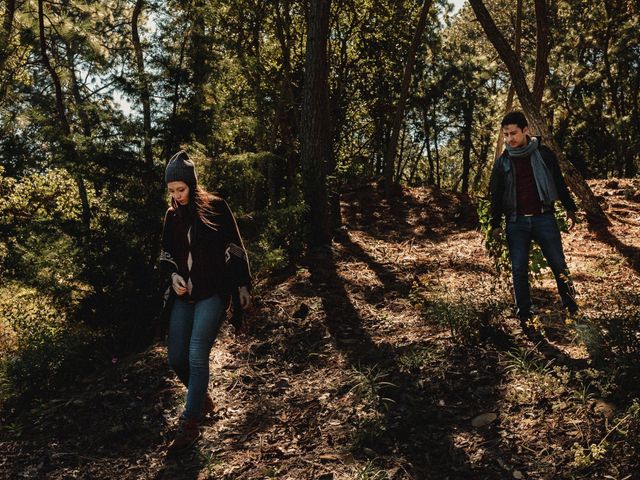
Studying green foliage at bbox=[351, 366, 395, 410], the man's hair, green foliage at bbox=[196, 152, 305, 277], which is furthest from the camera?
green foliage at bbox=[196, 152, 305, 277]

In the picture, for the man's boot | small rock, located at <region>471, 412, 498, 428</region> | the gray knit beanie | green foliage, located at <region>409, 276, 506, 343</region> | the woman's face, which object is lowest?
the man's boot

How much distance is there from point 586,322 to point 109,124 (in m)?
5.07

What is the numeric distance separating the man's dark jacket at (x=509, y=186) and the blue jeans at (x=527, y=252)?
0.34 feet

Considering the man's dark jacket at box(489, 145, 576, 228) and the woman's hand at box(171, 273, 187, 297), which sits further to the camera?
the man's dark jacket at box(489, 145, 576, 228)

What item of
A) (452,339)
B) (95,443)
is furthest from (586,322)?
(95,443)

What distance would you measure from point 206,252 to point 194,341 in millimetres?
648

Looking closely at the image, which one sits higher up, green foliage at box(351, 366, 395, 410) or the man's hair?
the man's hair

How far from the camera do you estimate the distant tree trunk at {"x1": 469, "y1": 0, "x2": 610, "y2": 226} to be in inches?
334

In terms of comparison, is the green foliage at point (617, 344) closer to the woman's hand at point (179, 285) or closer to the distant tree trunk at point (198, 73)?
the woman's hand at point (179, 285)

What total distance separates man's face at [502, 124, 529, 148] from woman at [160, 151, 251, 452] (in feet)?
7.99

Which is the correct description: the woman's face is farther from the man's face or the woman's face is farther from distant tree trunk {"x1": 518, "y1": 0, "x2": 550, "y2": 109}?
distant tree trunk {"x1": 518, "y1": 0, "x2": 550, "y2": 109}

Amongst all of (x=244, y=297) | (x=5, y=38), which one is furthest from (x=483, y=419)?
(x=5, y=38)

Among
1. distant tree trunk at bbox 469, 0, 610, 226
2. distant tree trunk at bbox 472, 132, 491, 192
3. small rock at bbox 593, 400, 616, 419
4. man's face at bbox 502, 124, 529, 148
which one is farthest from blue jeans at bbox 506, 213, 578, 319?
distant tree trunk at bbox 472, 132, 491, 192

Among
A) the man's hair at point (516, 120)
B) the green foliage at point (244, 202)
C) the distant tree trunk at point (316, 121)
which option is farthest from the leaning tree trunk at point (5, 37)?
the man's hair at point (516, 120)
